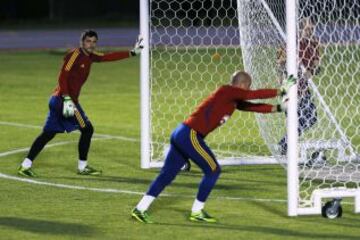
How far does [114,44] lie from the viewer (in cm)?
3838

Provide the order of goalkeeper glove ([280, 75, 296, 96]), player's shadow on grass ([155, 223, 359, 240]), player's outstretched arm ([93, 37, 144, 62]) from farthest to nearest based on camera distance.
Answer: player's outstretched arm ([93, 37, 144, 62]) → goalkeeper glove ([280, 75, 296, 96]) → player's shadow on grass ([155, 223, 359, 240])

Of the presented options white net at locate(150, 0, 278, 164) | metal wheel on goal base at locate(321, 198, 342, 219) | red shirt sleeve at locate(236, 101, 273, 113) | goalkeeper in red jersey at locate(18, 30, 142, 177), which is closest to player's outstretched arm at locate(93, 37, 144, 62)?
goalkeeper in red jersey at locate(18, 30, 142, 177)

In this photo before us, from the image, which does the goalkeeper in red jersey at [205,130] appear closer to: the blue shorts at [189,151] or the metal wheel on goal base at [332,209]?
the blue shorts at [189,151]

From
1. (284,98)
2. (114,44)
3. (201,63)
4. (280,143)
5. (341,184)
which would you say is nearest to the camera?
(284,98)

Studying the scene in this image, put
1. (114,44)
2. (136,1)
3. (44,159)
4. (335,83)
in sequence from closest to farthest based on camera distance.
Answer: (44,159) → (335,83) → (114,44) → (136,1)

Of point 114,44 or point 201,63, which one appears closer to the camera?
point 201,63

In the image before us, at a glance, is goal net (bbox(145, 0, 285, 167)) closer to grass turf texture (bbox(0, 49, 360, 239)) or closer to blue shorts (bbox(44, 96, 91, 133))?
grass turf texture (bbox(0, 49, 360, 239))

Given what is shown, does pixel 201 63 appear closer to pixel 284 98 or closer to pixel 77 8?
pixel 284 98

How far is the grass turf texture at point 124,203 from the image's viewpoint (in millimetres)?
10789

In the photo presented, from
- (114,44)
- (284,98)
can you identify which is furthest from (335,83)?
(114,44)

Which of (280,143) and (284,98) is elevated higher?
(284,98)

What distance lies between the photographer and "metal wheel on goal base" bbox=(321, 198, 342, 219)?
1138cm

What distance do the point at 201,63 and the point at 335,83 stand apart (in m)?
7.64

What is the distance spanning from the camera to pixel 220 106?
36.3ft
